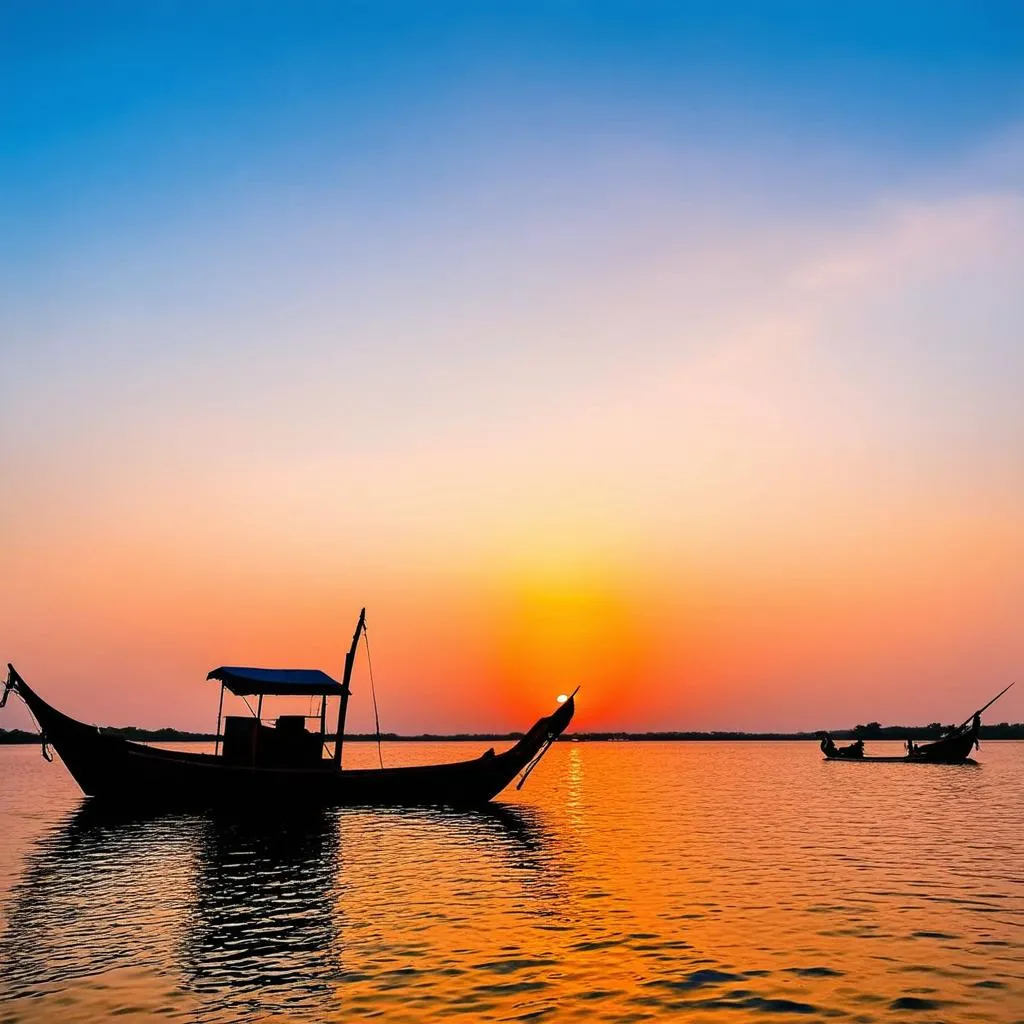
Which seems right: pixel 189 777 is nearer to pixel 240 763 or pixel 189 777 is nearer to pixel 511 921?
pixel 240 763

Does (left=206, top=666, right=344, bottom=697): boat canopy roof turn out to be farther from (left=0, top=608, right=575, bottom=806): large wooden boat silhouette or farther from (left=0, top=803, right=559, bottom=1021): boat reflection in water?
(left=0, top=803, right=559, bottom=1021): boat reflection in water

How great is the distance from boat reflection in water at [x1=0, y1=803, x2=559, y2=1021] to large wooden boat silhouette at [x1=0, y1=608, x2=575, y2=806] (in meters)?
1.75

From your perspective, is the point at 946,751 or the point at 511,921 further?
the point at 946,751

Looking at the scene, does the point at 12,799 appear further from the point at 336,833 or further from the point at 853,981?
the point at 853,981

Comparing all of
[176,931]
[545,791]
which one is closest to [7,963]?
[176,931]

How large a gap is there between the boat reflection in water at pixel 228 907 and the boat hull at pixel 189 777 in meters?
1.70

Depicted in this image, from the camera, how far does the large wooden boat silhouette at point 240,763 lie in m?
33.7

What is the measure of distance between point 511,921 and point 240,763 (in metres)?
21.3

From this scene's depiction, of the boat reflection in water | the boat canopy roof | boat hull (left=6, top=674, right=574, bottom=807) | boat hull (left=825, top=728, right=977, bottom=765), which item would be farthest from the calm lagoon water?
boat hull (left=825, top=728, right=977, bottom=765)

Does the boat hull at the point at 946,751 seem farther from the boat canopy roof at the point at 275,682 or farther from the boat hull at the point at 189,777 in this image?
the boat canopy roof at the point at 275,682

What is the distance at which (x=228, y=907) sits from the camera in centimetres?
1706

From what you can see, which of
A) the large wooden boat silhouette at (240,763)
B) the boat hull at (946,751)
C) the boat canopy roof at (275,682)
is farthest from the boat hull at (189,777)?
the boat hull at (946,751)

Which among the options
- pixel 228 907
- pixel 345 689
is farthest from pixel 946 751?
pixel 228 907

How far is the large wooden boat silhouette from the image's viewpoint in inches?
1328
